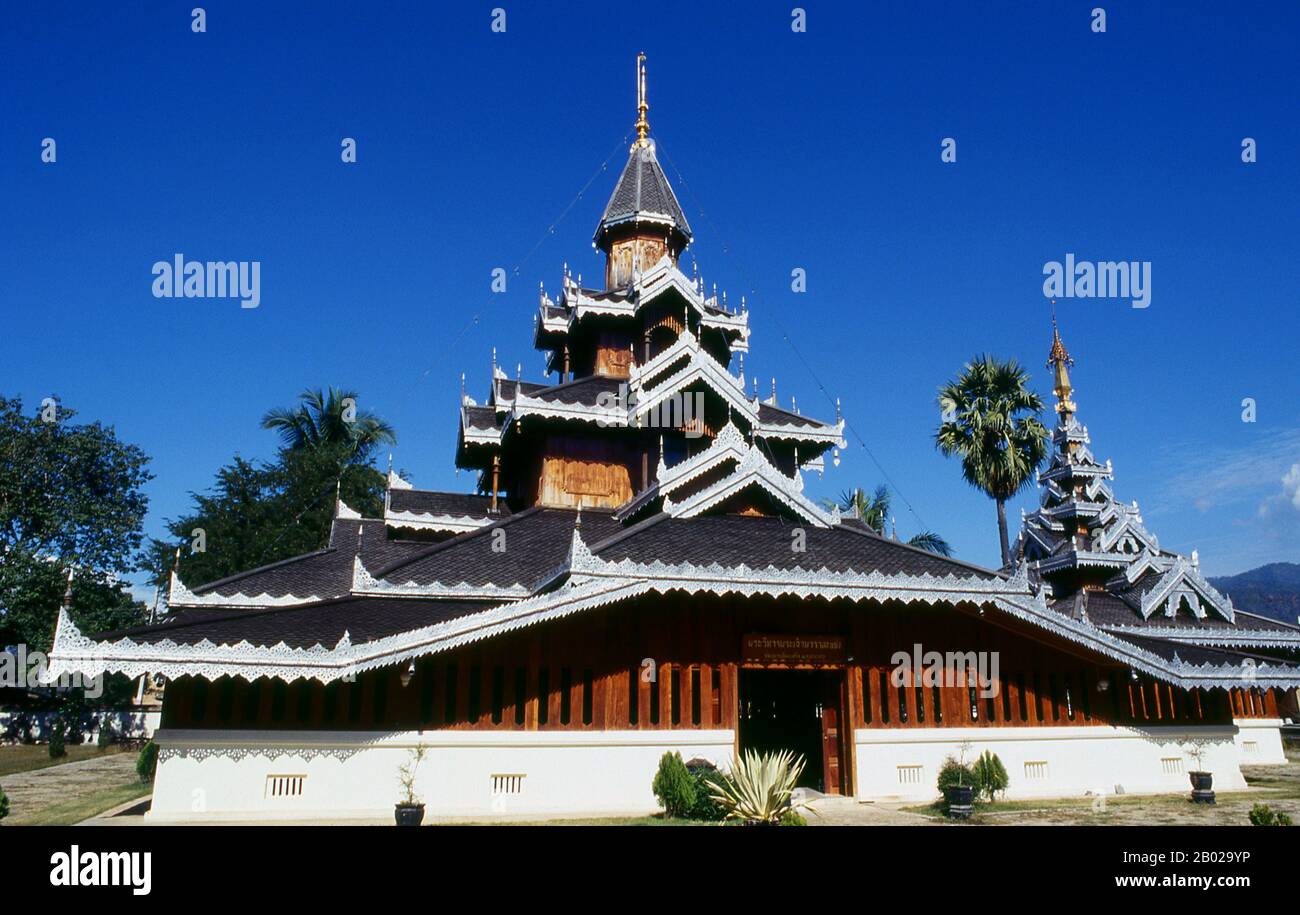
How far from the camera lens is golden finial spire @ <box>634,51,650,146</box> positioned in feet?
116

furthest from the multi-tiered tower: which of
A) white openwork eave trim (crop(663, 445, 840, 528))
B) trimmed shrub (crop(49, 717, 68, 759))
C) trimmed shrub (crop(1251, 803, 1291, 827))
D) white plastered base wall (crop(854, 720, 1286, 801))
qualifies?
trimmed shrub (crop(49, 717, 68, 759))

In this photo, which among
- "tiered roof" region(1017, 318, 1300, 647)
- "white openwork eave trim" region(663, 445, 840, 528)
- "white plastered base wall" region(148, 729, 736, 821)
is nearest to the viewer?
"white plastered base wall" region(148, 729, 736, 821)

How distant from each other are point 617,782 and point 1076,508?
3337cm

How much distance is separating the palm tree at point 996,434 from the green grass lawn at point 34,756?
3942cm

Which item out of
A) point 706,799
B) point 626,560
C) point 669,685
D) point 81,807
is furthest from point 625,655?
point 81,807

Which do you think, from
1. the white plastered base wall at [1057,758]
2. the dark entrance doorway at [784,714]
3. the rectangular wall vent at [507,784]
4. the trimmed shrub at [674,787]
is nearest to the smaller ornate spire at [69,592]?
the dark entrance doorway at [784,714]

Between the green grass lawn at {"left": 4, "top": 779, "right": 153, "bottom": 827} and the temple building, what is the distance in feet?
9.87

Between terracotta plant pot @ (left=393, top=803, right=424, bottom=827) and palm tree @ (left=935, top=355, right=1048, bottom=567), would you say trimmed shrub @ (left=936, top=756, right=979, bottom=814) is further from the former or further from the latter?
palm tree @ (left=935, top=355, right=1048, bottom=567)

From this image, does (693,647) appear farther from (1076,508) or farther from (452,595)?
(1076,508)

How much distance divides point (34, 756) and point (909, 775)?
36175 mm

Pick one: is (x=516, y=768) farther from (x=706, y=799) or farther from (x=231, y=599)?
(x=231, y=599)

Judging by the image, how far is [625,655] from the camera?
18.3m
